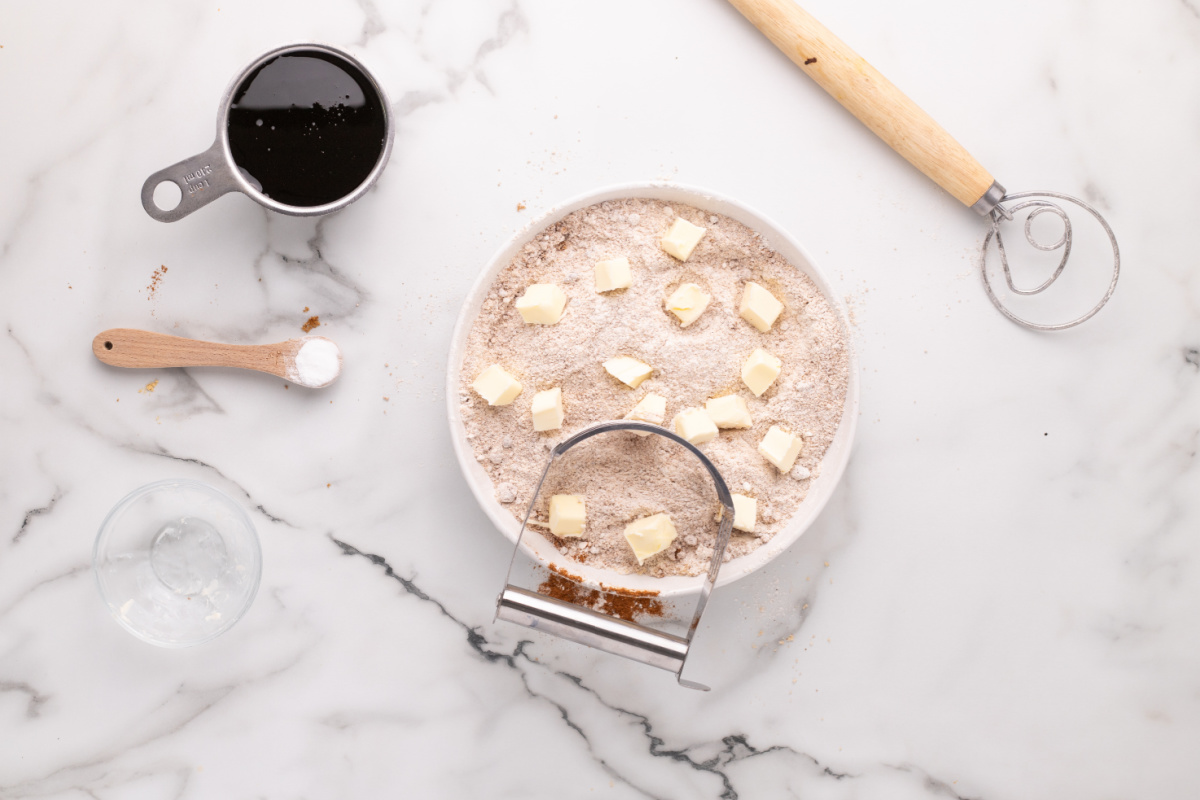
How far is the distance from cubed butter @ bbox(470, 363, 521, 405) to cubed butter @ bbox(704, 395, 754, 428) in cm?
27

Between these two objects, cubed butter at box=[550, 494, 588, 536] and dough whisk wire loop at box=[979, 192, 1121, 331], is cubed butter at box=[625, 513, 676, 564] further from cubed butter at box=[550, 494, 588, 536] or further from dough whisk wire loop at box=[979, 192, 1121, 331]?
dough whisk wire loop at box=[979, 192, 1121, 331]

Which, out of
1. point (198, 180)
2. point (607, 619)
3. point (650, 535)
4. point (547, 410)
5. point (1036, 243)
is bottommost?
point (607, 619)

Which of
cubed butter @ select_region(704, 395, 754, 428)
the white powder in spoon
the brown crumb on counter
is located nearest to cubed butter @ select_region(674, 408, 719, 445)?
cubed butter @ select_region(704, 395, 754, 428)

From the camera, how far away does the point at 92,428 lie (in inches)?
43.1

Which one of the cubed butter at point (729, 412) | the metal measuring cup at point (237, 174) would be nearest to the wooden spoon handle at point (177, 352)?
the metal measuring cup at point (237, 174)

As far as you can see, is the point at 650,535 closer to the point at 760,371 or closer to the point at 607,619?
the point at 607,619

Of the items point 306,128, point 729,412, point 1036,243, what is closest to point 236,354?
point 306,128

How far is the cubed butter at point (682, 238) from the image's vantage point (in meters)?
0.97

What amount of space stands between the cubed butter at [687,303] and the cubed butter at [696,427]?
0.43 ft

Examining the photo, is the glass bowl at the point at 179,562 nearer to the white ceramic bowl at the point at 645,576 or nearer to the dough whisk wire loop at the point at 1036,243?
the white ceramic bowl at the point at 645,576

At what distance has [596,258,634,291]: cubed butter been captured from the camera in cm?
95

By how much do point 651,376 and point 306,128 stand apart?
588 mm

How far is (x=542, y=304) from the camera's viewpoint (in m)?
0.94

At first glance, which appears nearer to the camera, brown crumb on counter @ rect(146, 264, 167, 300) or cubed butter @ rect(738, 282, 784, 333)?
cubed butter @ rect(738, 282, 784, 333)
